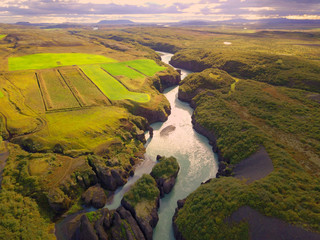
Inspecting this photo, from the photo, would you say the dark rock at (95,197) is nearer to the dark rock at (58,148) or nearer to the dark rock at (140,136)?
the dark rock at (58,148)

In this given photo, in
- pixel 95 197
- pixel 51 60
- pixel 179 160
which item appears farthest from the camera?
pixel 51 60

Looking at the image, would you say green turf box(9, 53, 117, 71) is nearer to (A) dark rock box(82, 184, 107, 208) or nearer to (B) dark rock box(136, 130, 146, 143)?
(B) dark rock box(136, 130, 146, 143)

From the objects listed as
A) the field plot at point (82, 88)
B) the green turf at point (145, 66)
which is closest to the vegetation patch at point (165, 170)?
the field plot at point (82, 88)

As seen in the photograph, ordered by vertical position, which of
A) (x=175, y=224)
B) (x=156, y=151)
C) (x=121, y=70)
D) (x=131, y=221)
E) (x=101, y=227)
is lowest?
(x=156, y=151)

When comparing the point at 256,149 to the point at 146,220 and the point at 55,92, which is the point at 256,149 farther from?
the point at 55,92

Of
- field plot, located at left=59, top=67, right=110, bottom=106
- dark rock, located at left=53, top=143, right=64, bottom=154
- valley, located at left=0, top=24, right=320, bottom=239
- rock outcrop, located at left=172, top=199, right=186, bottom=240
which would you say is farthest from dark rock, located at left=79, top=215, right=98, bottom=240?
field plot, located at left=59, top=67, right=110, bottom=106

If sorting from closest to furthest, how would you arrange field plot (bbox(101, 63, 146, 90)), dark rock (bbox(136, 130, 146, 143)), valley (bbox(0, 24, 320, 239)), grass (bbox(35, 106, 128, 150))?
valley (bbox(0, 24, 320, 239))
grass (bbox(35, 106, 128, 150))
dark rock (bbox(136, 130, 146, 143))
field plot (bbox(101, 63, 146, 90))

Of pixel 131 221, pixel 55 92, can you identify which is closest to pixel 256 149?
pixel 131 221
